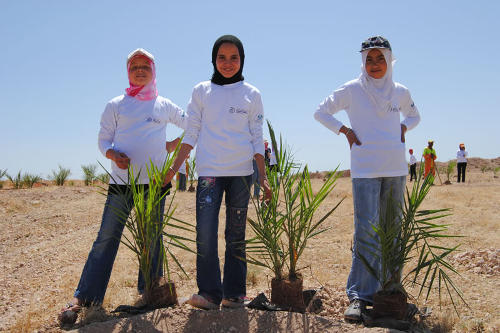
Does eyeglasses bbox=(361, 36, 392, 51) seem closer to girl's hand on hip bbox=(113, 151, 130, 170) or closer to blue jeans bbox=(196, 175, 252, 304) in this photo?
blue jeans bbox=(196, 175, 252, 304)

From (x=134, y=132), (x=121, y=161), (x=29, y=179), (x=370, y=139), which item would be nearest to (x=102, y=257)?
(x=121, y=161)

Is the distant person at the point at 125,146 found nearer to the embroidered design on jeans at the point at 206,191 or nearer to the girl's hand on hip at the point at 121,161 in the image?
the girl's hand on hip at the point at 121,161

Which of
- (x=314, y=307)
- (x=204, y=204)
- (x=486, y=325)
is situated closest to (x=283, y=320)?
(x=314, y=307)

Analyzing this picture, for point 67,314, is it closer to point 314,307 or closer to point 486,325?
point 314,307

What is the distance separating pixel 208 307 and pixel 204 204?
62 centimetres

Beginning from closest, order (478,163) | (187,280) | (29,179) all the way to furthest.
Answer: (187,280) → (29,179) → (478,163)

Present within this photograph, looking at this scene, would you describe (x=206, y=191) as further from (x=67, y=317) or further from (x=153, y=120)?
(x=67, y=317)

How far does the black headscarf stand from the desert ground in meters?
1.30

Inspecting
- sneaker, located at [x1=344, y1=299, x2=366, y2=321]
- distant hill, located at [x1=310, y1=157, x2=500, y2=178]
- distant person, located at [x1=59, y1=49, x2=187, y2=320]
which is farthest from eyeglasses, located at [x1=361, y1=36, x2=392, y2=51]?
distant hill, located at [x1=310, y1=157, x2=500, y2=178]

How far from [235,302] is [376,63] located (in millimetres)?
1818

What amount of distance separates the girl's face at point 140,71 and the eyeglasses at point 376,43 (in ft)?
4.81

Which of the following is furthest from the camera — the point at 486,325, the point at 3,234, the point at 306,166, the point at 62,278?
the point at 3,234

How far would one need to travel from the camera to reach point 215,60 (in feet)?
9.07

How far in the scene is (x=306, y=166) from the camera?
9.14ft
